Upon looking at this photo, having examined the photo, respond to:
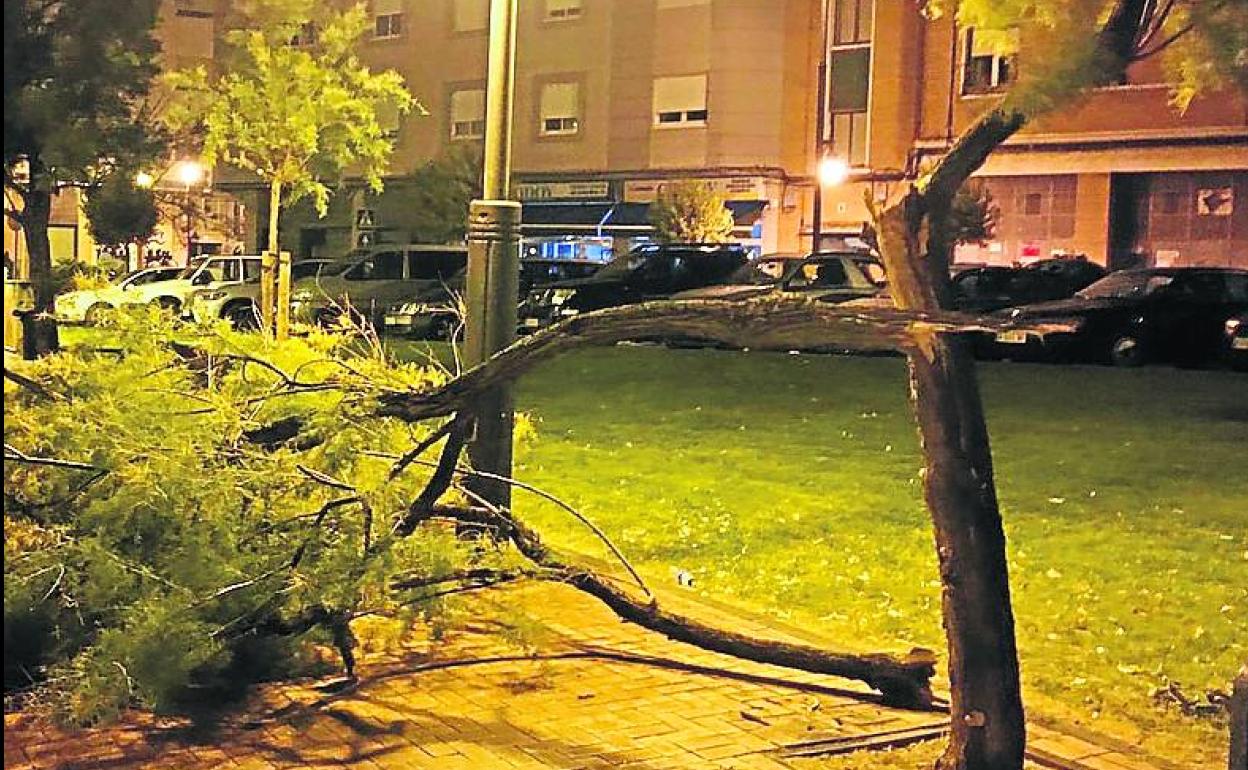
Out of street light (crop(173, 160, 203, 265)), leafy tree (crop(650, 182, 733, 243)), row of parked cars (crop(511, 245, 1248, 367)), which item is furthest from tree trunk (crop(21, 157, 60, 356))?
street light (crop(173, 160, 203, 265))

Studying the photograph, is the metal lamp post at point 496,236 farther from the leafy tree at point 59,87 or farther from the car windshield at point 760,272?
the car windshield at point 760,272

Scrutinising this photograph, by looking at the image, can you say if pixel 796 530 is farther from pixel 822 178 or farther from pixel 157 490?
pixel 822 178

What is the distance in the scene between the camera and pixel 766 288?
74.7 ft

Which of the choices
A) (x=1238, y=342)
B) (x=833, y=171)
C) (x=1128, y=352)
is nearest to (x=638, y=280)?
(x=1128, y=352)

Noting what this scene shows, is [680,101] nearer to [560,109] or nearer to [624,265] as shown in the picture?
[560,109]

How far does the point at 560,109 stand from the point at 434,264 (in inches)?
630

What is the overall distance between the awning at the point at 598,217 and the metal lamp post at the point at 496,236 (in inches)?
1288

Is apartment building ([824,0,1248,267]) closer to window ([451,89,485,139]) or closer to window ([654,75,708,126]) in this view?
window ([654,75,708,126])

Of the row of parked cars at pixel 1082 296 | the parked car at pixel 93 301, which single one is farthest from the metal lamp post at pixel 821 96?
the parked car at pixel 93 301

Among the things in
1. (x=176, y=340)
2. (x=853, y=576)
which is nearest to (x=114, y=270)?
(x=176, y=340)

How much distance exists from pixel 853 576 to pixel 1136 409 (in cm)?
859

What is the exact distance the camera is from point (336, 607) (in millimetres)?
5516

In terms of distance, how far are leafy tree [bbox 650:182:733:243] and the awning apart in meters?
A: 2.53

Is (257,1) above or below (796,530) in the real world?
above
